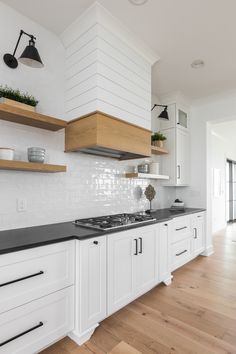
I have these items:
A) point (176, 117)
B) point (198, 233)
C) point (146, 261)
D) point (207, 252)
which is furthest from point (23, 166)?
point (207, 252)

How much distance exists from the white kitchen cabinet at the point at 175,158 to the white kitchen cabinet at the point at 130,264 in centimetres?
152

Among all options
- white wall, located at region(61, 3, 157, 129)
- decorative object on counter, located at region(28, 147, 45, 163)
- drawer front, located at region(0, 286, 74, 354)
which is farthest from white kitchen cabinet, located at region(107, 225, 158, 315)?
white wall, located at region(61, 3, 157, 129)

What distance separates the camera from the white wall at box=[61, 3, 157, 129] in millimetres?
2143

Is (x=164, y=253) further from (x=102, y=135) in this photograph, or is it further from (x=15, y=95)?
(x=15, y=95)

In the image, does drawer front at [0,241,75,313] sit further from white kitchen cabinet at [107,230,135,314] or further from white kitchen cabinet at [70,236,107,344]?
white kitchen cabinet at [107,230,135,314]

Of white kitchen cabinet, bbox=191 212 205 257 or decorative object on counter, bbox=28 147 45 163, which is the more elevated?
decorative object on counter, bbox=28 147 45 163

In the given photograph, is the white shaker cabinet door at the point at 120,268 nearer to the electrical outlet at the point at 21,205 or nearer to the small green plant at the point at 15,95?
the electrical outlet at the point at 21,205

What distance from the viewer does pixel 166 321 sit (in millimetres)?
2088

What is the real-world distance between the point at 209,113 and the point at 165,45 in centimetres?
187

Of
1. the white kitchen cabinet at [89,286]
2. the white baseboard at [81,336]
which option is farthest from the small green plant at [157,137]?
the white baseboard at [81,336]

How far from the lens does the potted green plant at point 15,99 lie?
1837 millimetres

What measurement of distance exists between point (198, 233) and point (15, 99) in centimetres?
334

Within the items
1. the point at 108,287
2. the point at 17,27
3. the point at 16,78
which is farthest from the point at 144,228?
the point at 17,27

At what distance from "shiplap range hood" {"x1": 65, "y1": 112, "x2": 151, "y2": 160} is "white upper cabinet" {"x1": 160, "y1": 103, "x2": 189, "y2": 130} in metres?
1.42
